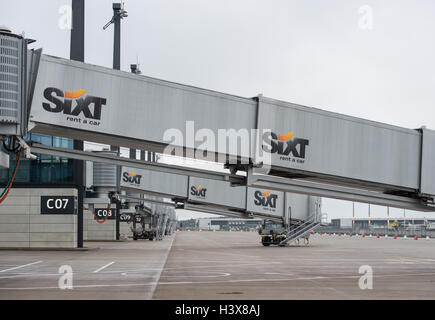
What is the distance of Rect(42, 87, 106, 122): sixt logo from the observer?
17.2 metres

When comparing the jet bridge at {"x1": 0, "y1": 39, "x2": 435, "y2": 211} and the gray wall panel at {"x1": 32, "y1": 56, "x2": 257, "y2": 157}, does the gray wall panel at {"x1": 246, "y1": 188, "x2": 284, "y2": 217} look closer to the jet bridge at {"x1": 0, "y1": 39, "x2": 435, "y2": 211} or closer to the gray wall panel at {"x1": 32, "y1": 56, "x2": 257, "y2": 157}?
the jet bridge at {"x1": 0, "y1": 39, "x2": 435, "y2": 211}

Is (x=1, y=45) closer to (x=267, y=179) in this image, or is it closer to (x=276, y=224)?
(x=267, y=179)

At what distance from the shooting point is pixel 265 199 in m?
50.7

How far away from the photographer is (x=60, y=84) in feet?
57.1

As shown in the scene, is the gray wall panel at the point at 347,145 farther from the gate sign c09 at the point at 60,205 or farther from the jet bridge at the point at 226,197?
the jet bridge at the point at 226,197

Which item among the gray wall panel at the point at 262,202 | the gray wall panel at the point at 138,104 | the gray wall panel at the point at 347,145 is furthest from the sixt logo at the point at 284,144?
the gray wall panel at the point at 262,202

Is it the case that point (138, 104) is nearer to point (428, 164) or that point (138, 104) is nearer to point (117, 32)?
point (428, 164)

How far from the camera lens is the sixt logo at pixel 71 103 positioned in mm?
17250

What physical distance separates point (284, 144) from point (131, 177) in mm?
30748

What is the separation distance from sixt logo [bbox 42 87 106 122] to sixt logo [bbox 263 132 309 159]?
651cm

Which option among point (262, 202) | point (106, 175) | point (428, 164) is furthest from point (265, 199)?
point (428, 164)

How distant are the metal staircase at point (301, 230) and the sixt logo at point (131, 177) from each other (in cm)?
1443

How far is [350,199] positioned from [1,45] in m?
14.6

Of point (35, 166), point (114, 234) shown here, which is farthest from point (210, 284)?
point (114, 234)
